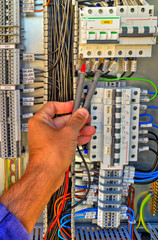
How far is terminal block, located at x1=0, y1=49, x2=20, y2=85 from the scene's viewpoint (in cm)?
147

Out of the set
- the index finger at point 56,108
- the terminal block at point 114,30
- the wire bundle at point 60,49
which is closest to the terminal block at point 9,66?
the wire bundle at point 60,49

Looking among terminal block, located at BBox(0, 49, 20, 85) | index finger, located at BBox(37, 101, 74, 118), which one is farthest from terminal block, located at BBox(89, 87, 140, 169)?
terminal block, located at BBox(0, 49, 20, 85)

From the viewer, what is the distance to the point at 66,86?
153 cm

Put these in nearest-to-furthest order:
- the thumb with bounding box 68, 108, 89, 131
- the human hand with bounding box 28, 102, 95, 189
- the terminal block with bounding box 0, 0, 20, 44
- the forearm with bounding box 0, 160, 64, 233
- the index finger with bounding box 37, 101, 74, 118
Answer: the forearm with bounding box 0, 160, 64, 233
the human hand with bounding box 28, 102, 95, 189
the thumb with bounding box 68, 108, 89, 131
the index finger with bounding box 37, 101, 74, 118
the terminal block with bounding box 0, 0, 20, 44

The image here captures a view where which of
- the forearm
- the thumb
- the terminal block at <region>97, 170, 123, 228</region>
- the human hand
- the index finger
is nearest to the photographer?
the forearm

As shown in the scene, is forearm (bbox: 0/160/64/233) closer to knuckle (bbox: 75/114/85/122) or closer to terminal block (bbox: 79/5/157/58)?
knuckle (bbox: 75/114/85/122)

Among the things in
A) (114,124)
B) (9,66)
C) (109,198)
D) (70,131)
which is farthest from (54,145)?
(109,198)

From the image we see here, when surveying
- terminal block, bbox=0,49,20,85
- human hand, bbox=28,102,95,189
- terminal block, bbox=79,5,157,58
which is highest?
terminal block, bbox=79,5,157,58

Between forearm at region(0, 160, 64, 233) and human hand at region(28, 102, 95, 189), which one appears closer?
forearm at region(0, 160, 64, 233)

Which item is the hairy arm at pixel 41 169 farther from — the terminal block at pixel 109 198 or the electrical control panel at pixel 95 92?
the terminal block at pixel 109 198

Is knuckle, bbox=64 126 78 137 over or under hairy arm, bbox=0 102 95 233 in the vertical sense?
over

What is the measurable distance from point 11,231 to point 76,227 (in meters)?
1.17

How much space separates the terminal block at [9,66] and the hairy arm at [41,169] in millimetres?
497

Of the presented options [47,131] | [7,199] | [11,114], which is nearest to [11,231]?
[7,199]
